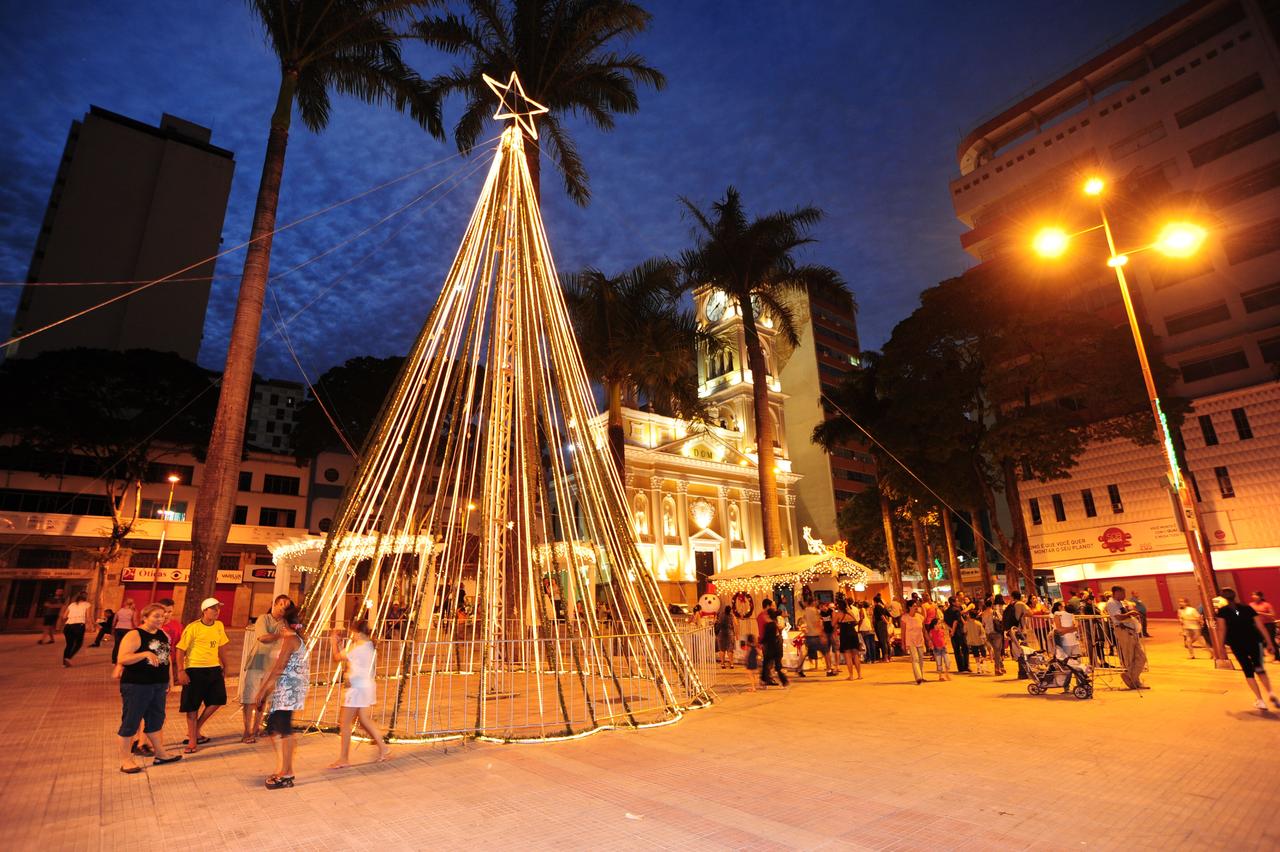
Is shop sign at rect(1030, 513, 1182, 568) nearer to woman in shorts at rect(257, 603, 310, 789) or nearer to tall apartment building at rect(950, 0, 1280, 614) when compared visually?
tall apartment building at rect(950, 0, 1280, 614)

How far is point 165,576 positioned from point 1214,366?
5227cm

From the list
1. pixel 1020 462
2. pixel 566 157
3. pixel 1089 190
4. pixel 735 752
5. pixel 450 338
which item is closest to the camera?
pixel 735 752

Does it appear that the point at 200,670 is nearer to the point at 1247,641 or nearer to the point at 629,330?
the point at 1247,641

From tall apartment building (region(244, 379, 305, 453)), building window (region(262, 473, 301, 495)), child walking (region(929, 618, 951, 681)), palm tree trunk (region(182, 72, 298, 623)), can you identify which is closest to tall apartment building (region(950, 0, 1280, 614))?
child walking (region(929, 618, 951, 681))

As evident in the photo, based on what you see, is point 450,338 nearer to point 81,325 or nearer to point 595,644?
point 595,644

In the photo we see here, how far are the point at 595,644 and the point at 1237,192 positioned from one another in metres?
40.3

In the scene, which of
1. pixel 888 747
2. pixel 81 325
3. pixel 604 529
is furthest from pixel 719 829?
pixel 81 325

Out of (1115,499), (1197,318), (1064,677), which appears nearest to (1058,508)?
(1115,499)

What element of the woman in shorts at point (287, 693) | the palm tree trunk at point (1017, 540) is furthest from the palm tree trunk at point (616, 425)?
the palm tree trunk at point (1017, 540)

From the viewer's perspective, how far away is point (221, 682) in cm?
751

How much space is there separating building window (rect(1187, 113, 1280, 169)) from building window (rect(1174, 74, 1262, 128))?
1622 millimetres

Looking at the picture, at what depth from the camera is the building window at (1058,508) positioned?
32.7 m

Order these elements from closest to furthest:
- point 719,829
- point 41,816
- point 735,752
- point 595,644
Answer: point 719,829 → point 41,816 → point 735,752 → point 595,644

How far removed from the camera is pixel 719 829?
4.72 metres
